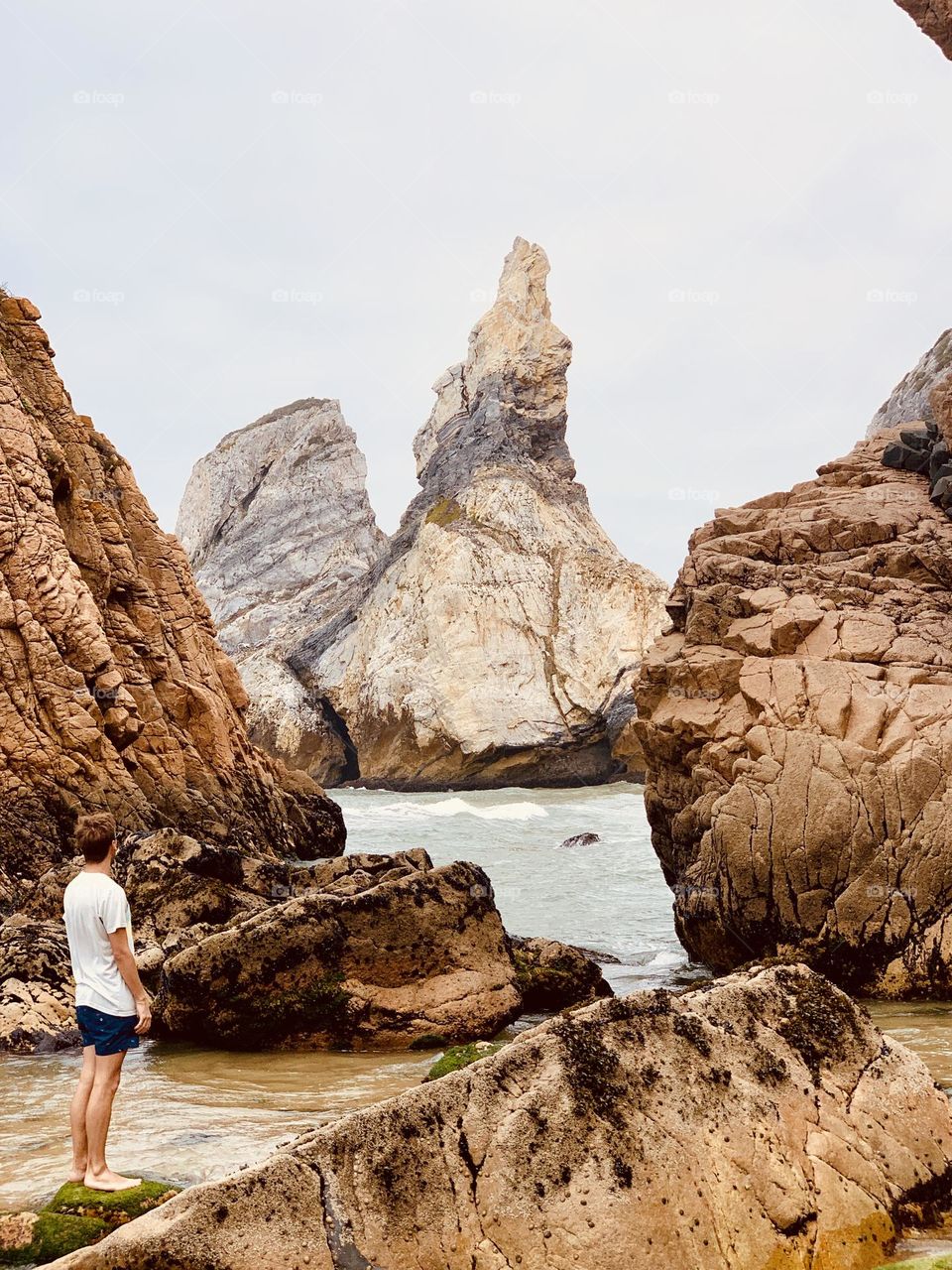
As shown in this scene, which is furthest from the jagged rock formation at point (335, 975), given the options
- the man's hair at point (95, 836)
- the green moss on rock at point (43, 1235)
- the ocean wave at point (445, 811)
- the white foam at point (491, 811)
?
the white foam at point (491, 811)

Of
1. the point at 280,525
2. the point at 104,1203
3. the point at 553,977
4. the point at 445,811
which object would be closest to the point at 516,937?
the point at 553,977

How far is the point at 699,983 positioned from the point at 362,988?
4427 mm

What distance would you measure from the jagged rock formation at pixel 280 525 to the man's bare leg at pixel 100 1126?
57078mm

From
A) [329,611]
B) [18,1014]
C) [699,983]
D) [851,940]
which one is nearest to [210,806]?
[18,1014]

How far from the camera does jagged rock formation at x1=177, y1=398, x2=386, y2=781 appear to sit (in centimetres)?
6756

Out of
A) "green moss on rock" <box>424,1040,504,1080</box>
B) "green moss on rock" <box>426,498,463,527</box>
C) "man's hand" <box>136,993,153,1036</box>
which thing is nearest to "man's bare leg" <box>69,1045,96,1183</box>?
"man's hand" <box>136,993,153,1036</box>

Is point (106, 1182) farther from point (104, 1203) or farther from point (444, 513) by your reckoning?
point (444, 513)

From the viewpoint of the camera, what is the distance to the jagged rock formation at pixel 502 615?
48906 mm

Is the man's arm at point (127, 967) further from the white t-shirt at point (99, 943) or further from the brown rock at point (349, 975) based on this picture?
the brown rock at point (349, 975)

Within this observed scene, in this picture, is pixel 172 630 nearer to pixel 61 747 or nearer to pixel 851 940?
pixel 61 747

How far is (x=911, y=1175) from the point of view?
4.43 meters

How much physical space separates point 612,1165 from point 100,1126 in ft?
7.62

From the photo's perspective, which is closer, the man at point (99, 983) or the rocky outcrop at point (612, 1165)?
the rocky outcrop at point (612, 1165)

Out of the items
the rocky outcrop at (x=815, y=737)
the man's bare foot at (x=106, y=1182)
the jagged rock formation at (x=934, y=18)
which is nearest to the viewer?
the man's bare foot at (x=106, y=1182)
